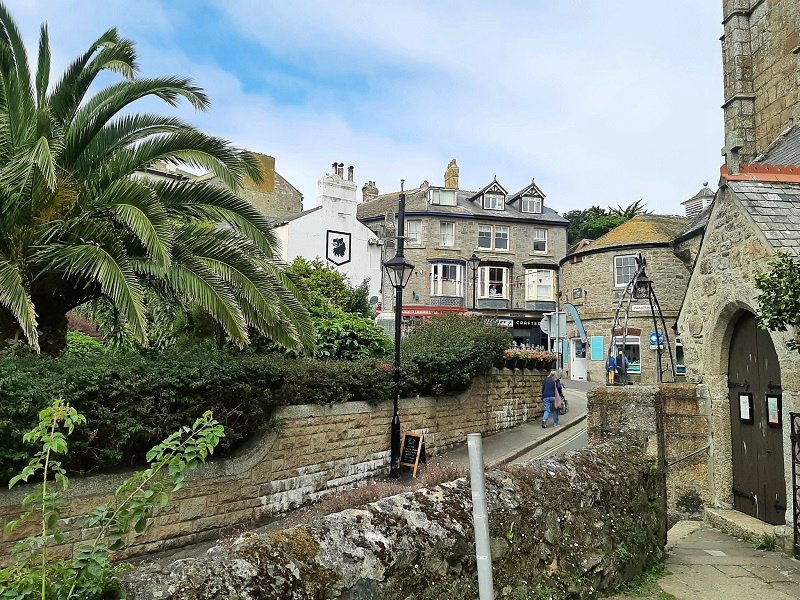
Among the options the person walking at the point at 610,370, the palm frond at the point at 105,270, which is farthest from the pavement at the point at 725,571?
the person walking at the point at 610,370

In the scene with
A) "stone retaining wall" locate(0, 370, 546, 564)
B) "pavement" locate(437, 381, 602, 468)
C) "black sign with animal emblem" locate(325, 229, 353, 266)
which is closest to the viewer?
"stone retaining wall" locate(0, 370, 546, 564)

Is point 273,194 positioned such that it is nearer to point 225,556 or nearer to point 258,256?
point 258,256

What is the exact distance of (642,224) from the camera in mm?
34875

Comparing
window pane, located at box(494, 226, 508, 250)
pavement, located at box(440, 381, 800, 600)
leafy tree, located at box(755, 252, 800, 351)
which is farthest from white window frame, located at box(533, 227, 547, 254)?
leafy tree, located at box(755, 252, 800, 351)

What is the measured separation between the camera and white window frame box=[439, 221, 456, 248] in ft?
133

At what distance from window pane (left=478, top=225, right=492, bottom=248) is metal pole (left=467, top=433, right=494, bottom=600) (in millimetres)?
39499

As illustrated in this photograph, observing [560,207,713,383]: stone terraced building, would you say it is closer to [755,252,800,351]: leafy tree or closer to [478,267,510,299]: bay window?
[478,267,510,299]: bay window

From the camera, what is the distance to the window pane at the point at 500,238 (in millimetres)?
41844

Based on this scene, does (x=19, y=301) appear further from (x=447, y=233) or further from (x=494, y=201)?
(x=494, y=201)

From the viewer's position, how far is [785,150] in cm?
1326

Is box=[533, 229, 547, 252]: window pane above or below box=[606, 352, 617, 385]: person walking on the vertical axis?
above

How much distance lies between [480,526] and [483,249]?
3957cm

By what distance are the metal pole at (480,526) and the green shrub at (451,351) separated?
34.4 feet

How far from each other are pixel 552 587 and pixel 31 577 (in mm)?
3109
